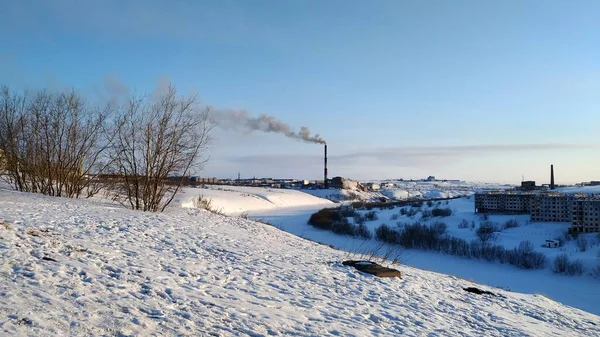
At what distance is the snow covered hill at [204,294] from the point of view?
16.1 ft

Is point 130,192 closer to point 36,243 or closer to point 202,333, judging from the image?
point 36,243

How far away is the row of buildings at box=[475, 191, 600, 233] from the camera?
1619 inches

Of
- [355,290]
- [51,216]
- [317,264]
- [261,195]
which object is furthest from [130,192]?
[261,195]

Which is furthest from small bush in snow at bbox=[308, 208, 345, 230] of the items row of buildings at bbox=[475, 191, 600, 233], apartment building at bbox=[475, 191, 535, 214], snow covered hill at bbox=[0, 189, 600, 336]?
snow covered hill at bbox=[0, 189, 600, 336]

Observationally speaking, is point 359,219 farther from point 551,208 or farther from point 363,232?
point 551,208

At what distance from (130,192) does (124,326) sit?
14.2 metres

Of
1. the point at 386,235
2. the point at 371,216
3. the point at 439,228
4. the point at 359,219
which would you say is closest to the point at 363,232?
the point at 386,235

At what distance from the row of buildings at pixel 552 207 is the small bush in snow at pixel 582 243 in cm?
362

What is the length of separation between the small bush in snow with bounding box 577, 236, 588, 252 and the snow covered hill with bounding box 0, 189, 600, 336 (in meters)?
29.7

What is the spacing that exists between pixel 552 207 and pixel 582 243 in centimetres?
1442

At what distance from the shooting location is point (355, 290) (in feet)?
26.7

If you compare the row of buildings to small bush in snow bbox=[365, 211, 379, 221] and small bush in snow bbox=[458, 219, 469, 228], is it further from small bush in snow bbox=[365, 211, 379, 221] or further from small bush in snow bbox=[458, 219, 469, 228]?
small bush in snow bbox=[365, 211, 379, 221]

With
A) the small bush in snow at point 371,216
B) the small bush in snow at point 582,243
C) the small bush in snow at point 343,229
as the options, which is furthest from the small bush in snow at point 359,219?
the small bush in snow at point 582,243

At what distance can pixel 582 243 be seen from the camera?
120ft
